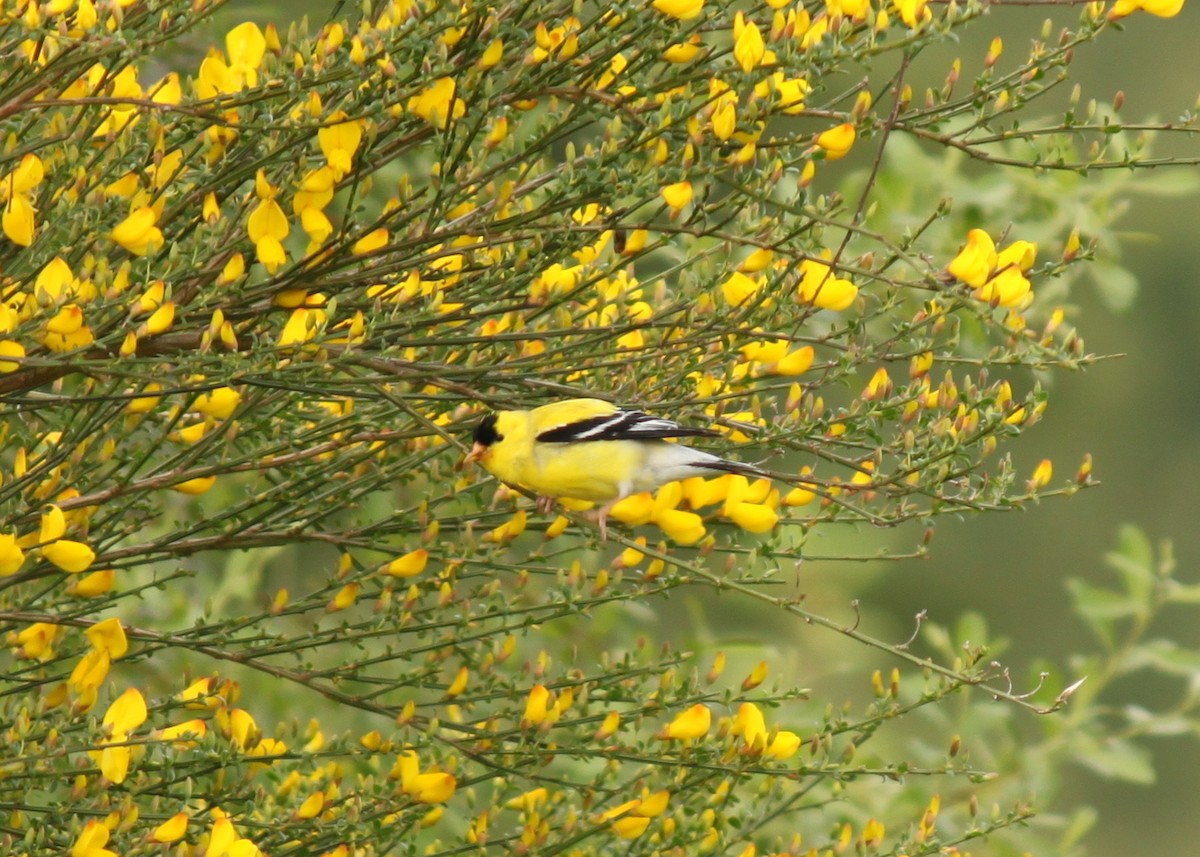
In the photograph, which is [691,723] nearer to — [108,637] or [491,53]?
[108,637]

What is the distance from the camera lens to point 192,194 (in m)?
2.72

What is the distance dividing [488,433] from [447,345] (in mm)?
227

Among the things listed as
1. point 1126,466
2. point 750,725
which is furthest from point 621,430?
point 1126,466

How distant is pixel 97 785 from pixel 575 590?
757 mm

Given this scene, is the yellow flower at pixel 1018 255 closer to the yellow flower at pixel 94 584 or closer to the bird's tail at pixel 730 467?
the bird's tail at pixel 730 467

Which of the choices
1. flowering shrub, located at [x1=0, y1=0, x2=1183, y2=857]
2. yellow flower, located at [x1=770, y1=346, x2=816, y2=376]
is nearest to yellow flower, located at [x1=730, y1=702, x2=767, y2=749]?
flowering shrub, located at [x1=0, y1=0, x2=1183, y2=857]

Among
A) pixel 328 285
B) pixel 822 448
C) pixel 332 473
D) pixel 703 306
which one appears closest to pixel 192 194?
pixel 328 285

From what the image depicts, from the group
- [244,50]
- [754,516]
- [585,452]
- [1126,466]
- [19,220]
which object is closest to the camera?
[19,220]

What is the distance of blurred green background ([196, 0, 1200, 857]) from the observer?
14367mm

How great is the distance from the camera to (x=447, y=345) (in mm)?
2736

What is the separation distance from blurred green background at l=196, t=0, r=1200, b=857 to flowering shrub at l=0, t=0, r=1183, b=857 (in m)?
11.0

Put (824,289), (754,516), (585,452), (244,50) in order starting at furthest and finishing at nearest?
(585,452) < (754,516) < (244,50) < (824,289)

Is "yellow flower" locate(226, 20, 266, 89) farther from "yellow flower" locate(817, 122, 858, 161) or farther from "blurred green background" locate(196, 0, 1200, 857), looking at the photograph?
"blurred green background" locate(196, 0, 1200, 857)

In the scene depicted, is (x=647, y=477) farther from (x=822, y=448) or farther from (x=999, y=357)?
(x=999, y=357)
